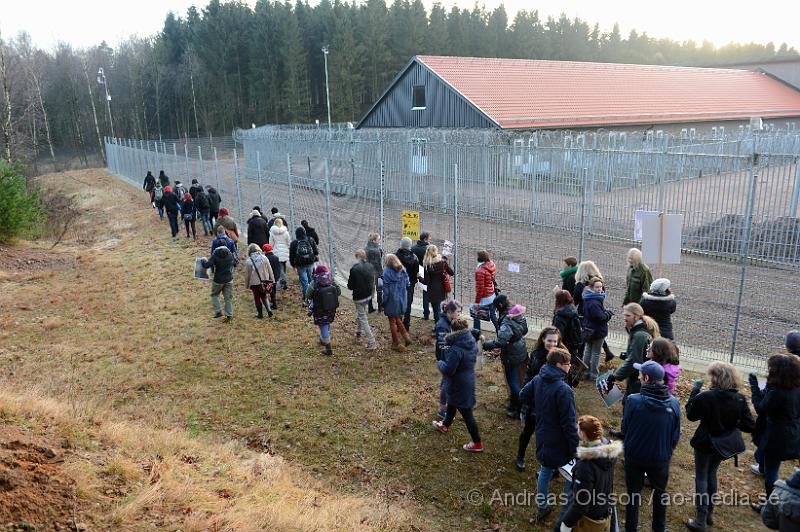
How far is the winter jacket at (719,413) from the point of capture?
14.9 ft

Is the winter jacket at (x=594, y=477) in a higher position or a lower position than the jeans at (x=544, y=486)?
higher

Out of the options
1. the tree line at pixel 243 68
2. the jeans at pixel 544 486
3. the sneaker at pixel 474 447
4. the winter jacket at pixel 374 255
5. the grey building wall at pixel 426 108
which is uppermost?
the tree line at pixel 243 68

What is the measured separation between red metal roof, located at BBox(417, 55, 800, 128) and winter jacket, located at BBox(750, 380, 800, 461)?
20.9 m

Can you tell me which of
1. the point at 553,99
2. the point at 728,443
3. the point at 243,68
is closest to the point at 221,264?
the point at 728,443

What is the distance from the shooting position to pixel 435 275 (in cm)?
912

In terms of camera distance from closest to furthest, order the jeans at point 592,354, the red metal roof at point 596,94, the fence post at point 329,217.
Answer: the jeans at point 592,354 → the fence post at point 329,217 → the red metal roof at point 596,94

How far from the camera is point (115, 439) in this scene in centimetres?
575

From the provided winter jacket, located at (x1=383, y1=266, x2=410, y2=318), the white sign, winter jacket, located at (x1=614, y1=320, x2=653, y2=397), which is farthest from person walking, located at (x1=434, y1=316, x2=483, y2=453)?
the white sign

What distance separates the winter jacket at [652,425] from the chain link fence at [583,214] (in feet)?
11.9

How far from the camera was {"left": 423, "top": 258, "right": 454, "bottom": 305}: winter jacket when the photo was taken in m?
9.03

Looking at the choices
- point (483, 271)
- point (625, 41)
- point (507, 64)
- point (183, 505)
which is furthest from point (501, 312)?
point (625, 41)

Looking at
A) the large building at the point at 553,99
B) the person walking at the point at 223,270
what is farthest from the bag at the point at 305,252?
the large building at the point at 553,99

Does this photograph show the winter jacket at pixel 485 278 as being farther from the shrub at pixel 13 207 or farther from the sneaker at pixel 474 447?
the shrub at pixel 13 207

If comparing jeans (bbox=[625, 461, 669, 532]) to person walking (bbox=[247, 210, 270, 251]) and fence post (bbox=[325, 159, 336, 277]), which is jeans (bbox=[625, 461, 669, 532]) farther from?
person walking (bbox=[247, 210, 270, 251])
